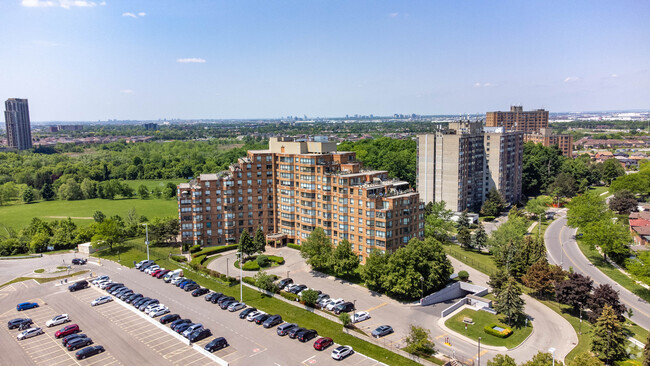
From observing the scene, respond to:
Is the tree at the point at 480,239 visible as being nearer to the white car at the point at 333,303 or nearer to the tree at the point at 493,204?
the tree at the point at 493,204

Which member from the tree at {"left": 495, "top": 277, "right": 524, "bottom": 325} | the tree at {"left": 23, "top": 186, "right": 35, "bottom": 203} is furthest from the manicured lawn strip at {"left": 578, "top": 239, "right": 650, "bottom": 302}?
the tree at {"left": 23, "top": 186, "right": 35, "bottom": 203}

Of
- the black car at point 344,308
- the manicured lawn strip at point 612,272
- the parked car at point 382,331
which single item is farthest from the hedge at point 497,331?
the manicured lawn strip at point 612,272

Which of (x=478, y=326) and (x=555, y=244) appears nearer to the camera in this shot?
(x=478, y=326)

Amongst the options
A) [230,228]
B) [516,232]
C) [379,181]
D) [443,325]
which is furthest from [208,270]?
[516,232]

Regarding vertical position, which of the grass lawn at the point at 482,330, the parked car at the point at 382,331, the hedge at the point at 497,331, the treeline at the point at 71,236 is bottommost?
the grass lawn at the point at 482,330

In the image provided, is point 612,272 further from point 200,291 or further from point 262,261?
point 200,291

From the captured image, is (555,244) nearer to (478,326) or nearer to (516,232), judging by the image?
(516,232)
